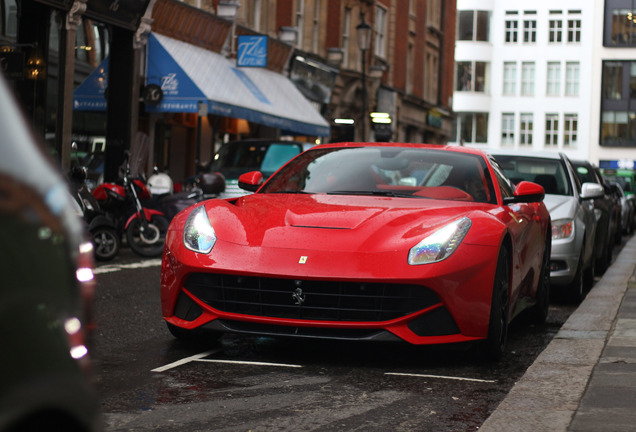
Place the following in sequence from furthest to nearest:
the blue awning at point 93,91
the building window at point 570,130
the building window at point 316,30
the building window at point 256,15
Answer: the building window at point 570,130 → the building window at point 316,30 → the building window at point 256,15 → the blue awning at point 93,91

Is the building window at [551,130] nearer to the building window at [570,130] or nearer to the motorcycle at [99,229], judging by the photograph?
the building window at [570,130]

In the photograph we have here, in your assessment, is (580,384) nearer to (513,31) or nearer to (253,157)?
(253,157)

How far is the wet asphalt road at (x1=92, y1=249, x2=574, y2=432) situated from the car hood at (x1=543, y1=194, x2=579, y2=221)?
2.99 meters

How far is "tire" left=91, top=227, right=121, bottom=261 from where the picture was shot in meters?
13.3

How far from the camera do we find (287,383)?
220 inches

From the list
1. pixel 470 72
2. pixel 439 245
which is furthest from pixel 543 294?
pixel 470 72

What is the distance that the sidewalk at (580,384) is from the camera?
4.56 metres

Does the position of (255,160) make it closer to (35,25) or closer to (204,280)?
(35,25)

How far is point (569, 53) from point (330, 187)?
81991mm

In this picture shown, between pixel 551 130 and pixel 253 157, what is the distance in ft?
232

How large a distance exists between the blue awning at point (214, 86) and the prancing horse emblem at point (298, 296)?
1841 centimetres

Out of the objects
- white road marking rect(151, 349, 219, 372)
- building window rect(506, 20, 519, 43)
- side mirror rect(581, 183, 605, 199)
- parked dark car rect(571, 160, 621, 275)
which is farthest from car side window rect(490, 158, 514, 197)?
building window rect(506, 20, 519, 43)

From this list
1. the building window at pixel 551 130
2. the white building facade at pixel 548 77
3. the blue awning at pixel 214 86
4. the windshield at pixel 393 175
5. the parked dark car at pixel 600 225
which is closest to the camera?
the windshield at pixel 393 175

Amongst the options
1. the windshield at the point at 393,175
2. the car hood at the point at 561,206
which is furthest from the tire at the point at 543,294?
the car hood at the point at 561,206
